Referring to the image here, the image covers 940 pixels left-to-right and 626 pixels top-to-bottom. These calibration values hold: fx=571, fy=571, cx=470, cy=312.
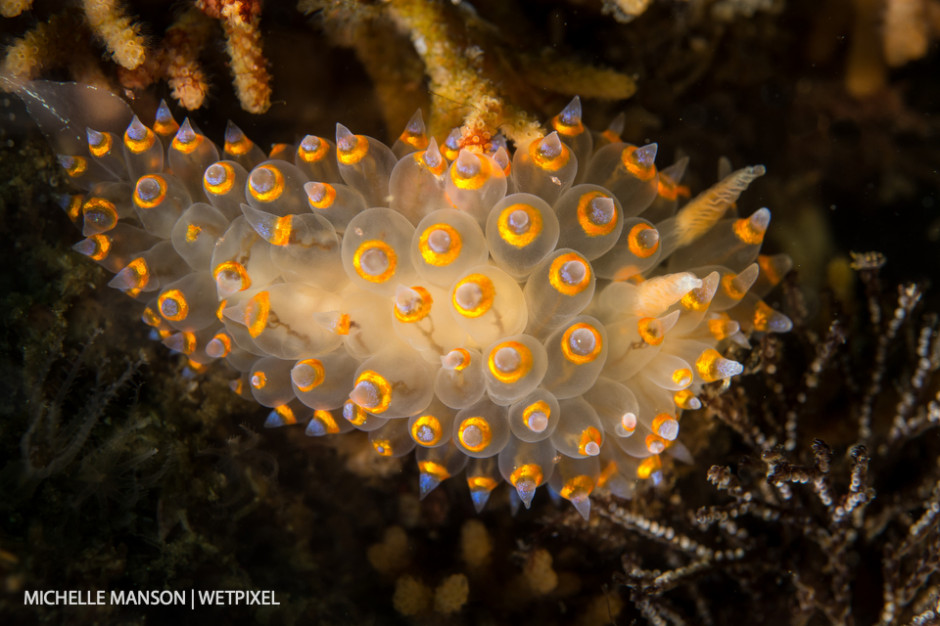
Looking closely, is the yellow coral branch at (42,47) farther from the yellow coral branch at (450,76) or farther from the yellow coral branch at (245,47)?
the yellow coral branch at (450,76)

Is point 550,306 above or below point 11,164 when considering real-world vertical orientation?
above

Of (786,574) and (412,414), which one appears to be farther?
(786,574)

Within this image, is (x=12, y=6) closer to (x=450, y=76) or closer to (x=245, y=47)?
(x=245, y=47)

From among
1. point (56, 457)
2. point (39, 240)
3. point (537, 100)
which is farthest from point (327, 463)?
point (537, 100)

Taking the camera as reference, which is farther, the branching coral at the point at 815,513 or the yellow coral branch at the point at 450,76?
the branching coral at the point at 815,513

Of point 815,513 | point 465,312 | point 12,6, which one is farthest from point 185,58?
point 815,513

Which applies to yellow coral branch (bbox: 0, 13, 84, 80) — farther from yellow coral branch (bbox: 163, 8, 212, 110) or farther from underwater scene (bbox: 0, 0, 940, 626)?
yellow coral branch (bbox: 163, 8, 212, 110)

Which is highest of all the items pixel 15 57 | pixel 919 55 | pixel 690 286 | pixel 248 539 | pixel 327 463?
pixel 919 55

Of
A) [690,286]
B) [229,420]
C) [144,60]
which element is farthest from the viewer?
[229,420]

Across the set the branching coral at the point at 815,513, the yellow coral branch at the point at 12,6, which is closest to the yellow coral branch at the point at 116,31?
the yellow coral branch at the point at 12,6

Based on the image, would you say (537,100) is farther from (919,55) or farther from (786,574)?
(786,574)
